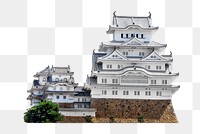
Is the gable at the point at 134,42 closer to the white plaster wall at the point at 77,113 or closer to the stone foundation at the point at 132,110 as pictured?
the stone foundation at the point at 132,110

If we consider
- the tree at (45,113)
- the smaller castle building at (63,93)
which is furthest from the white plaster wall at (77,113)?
the tree at (45,113)

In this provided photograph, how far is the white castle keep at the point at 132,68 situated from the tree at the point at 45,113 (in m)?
2.58

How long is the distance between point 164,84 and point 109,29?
499cm

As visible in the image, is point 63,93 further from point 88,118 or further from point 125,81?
point 125,81

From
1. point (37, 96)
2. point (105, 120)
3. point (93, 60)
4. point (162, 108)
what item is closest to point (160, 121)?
point (162, 108)

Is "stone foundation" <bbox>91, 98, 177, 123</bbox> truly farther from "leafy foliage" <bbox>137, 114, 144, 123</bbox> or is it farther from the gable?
the gable

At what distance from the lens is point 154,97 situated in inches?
1307

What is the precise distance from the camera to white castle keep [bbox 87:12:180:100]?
32.9 metres

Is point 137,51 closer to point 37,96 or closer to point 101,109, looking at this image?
point 101,109

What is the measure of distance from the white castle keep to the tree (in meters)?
2.58

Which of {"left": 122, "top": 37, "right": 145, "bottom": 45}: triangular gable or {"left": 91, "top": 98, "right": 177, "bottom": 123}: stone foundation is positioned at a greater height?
{"left": 122, "top": 37, "right": 145, "bottom": 45}: triangular gable

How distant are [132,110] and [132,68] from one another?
255 centimetres

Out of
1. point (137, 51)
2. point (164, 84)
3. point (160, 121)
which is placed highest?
point (137, 51)

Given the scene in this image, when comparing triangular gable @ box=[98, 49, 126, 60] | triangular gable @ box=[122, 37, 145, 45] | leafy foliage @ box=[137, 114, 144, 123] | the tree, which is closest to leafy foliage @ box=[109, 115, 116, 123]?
leafy foliage @ box=[137, 114, 144, 123]
